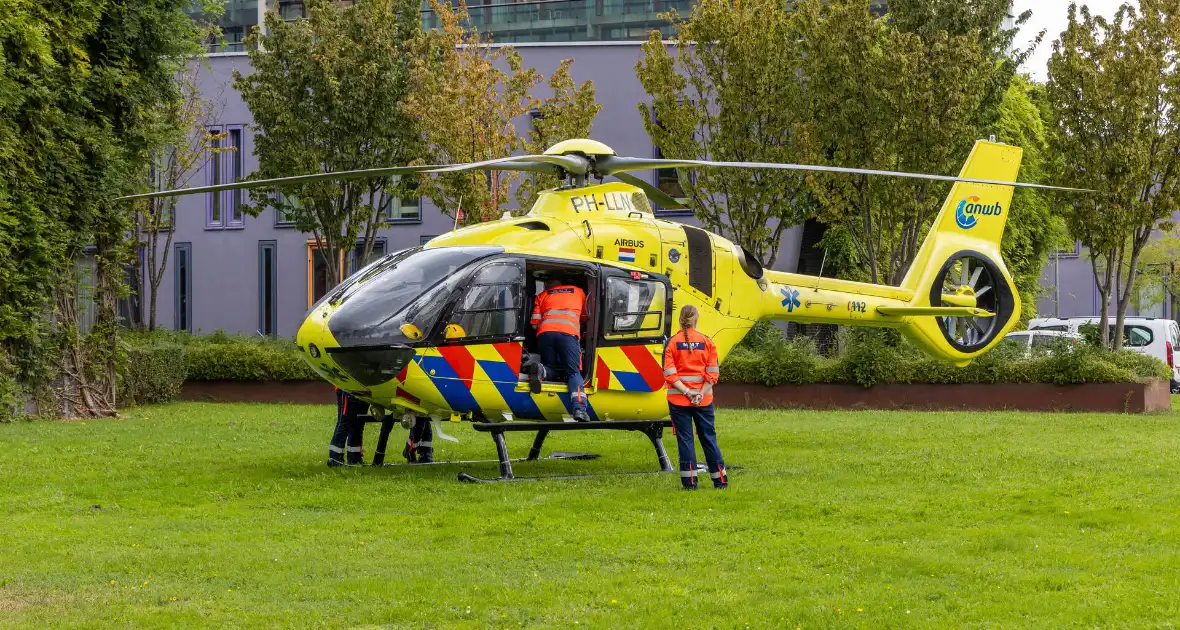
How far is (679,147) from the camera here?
89.4ft

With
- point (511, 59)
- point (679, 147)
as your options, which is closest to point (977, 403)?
point (679, 147)

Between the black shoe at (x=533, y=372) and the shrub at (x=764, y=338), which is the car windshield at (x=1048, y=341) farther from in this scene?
the black shoe at (x=533, y=372)

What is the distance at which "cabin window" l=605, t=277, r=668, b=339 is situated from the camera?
13719 millimetres

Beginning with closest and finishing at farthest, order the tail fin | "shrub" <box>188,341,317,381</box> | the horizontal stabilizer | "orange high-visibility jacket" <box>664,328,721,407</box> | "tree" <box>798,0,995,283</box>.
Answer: "orange high-visibility jacket" <box>664,328,721,407</box> → the horizontal stabilizer → the tail fin → "tree" <box>798,0,995,283</box> → "shrub" <box>188,341,317,381</box>

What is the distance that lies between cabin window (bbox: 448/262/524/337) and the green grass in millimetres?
1615

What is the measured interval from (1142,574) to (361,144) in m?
22.7

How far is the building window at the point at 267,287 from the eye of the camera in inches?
1423

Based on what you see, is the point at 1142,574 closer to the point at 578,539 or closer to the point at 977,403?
the point at 578,539

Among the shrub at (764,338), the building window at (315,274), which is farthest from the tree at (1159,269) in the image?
the building window at (315,274)

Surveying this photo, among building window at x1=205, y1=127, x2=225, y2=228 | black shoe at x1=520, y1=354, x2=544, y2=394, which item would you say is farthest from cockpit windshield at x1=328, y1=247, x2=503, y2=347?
building window at x1=205, y1=127, x2=225, y2=228

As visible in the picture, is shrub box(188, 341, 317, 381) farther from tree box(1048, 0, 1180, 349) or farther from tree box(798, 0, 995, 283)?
tree box(1048, 0, 1180, 349)

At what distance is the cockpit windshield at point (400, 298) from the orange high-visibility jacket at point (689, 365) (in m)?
2.24

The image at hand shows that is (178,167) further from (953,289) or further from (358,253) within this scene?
(953,289)

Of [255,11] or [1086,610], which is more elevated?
[255,11]
